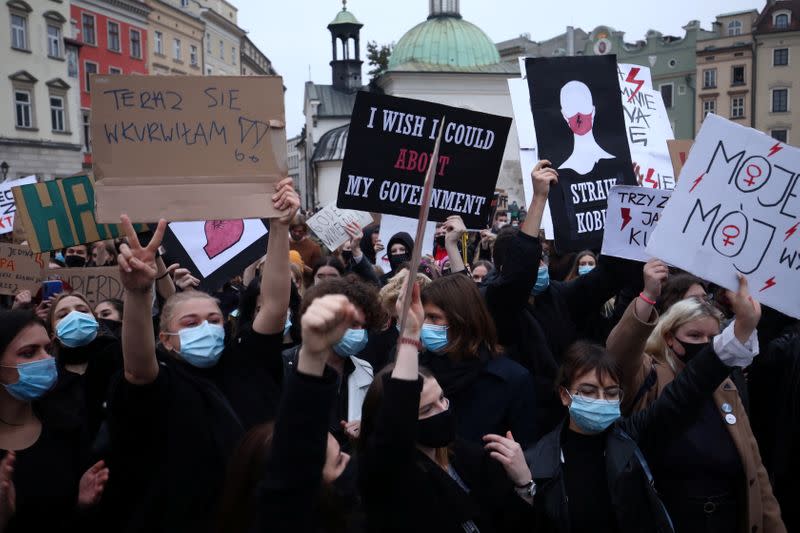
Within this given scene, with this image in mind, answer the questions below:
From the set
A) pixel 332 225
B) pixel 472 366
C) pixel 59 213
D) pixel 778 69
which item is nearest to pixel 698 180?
pixel 472 366

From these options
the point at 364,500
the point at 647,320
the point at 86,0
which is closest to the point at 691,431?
the point at 647,320

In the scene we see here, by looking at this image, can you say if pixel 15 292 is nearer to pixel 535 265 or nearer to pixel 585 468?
pixel 535 265

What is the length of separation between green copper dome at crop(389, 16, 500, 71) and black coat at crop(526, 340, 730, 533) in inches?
1726

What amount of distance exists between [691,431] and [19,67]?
38120mm

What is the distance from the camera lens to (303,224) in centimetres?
920

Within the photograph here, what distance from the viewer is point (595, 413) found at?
120 inches

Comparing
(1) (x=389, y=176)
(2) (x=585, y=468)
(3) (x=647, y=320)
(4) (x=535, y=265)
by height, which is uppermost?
(1) (x=389, y=176)

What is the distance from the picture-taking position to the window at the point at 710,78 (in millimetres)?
54844

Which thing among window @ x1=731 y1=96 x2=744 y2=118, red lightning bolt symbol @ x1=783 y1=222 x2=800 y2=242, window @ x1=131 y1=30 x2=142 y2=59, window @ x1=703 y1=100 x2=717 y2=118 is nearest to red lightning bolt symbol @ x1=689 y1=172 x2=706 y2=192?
red lightning bolt symbol @ x1=783 y1=222 x2=800 y2=242

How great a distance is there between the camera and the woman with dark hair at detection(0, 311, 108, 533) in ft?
9.43

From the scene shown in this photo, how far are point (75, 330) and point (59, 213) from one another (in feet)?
8.04

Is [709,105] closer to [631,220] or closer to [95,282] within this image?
[95,282]

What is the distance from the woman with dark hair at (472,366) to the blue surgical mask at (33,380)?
1616 mm

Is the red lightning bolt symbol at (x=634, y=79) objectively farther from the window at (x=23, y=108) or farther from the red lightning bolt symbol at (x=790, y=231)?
the window at (x=23, y=108)
